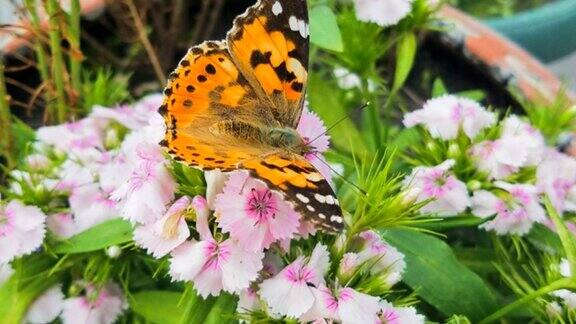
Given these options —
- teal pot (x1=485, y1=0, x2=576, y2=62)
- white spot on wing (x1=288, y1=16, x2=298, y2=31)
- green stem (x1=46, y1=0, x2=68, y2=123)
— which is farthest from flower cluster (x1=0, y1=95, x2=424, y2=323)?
teal pot (x1=485, y1=0, x2=576, y2=62)

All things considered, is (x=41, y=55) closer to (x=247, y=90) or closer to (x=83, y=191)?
(x=83, y=191)

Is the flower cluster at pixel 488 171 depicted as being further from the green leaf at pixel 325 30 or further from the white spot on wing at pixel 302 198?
the white spot on wing at pixel 302 198

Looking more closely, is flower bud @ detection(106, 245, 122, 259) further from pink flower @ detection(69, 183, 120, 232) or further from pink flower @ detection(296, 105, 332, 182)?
pink flower @ detection(296, 105, 332, 182)

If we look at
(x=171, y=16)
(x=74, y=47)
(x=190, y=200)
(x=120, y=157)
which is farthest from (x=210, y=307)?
(x=171, y=16)

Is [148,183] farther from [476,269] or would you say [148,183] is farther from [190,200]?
[476,269]

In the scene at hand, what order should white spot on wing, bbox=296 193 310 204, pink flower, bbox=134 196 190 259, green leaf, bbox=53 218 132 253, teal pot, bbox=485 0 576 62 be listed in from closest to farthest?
1. white spot on wing, bbox=296 193 310 204
2. pink flower, bbox=134 196 190 259
3. green leaf, bbox=53 218 132 253
4. teal pot, bbox=485 0 576 62

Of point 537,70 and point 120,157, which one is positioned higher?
point 537,70
